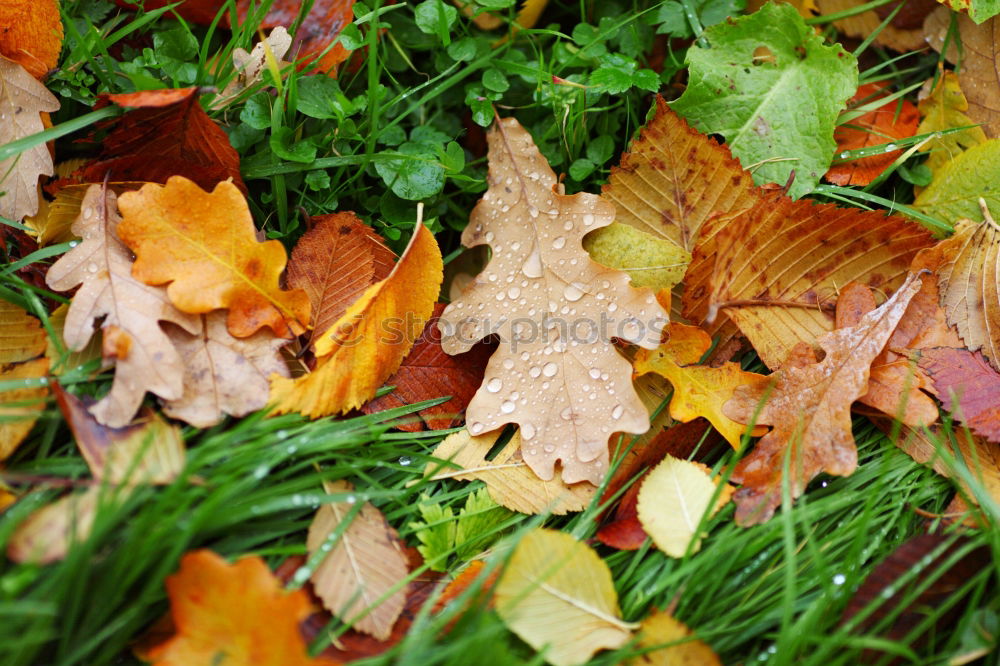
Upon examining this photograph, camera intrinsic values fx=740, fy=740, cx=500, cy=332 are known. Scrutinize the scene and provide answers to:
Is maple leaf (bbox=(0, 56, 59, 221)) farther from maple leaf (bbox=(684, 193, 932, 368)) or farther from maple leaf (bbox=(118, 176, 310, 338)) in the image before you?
maple leaf (bbox=(684, 193, 932, 368))

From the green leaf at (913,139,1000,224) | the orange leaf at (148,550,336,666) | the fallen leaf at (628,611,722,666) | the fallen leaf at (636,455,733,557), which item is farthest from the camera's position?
the green leaf at (913,139,1000,224)

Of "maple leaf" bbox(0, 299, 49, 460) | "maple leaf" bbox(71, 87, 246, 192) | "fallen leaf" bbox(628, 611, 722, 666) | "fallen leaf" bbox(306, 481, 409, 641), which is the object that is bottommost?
"fallen leaf" bbox(628, 611, 722, 666)

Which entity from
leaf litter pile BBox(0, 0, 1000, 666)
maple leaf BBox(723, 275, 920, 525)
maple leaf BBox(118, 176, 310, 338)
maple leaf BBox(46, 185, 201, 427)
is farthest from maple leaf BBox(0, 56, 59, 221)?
maple leaf BBox(723, 275, 920, 525)

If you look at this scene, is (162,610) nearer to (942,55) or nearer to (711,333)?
(711,333)

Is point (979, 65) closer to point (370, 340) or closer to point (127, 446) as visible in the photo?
point (370, 340)

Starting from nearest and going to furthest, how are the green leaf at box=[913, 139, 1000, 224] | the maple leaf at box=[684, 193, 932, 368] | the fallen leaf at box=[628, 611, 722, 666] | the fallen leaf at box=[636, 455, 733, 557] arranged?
the fallen leaf at box=[628, 611, 722, 666], the fallen leaf at box=[636, 455, 733, 557], the maple leaf at box=[684, 193, 932, 368], the green leaf at box=[913, 139, 1000, 224]

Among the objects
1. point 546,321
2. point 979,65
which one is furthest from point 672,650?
point 979,65

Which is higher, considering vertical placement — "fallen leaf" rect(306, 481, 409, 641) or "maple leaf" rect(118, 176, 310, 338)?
"maple leaf" rect(118, 176, 310, 338)
